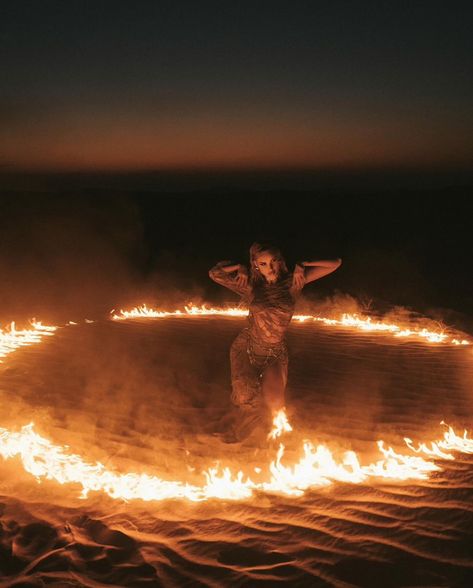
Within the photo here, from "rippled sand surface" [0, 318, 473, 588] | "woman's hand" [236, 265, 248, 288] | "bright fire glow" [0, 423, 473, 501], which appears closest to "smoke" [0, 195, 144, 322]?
"rippled sand surface" [0, 318, 473, 588]

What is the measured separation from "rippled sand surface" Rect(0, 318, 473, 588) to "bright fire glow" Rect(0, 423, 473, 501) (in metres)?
0.12

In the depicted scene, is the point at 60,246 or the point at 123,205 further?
the point at 123,205

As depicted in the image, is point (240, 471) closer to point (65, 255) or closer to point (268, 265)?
point (268, 265)

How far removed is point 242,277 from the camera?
21.1 feet

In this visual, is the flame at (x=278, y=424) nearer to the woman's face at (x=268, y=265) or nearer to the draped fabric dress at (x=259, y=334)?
the draped fabric dress at (x=259, y=334)

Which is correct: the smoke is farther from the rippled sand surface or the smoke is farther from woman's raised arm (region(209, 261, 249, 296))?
woman's raised arm (region(209, 261, 249, 296))

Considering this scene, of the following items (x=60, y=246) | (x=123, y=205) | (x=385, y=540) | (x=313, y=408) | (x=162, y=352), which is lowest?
(x=385, y=540)

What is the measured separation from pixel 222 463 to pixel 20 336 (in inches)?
261

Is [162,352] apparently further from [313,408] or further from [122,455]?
[122,455]

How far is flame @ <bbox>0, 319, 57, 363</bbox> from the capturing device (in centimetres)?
1016

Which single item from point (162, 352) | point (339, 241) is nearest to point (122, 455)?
point (162, 352)

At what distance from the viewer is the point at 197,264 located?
26891 mm

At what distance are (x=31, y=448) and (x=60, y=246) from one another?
24.5 m

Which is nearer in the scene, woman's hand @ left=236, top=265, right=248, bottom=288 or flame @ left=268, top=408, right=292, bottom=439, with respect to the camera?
flame @ left=268, top=408, right=292, bottom=439
